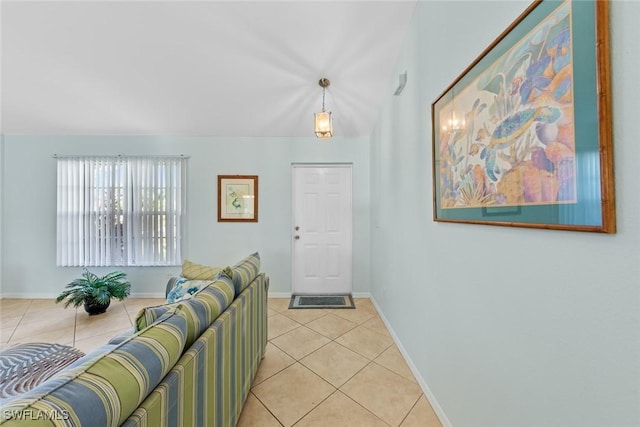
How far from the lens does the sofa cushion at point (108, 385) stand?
0.47 meters

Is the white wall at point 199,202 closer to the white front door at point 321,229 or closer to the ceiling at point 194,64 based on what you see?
the white front door at point 321,229

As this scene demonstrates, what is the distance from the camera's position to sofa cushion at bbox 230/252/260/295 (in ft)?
5.08

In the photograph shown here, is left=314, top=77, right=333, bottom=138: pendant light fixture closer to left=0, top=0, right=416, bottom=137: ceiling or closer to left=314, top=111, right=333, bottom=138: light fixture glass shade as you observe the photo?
left=314, top=111, right=333, bottom=138: light fixture glass shade

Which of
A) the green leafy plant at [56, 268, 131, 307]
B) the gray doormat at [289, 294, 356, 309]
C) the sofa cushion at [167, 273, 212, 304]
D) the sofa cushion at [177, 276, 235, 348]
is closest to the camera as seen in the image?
the sofa cushion at [177, 276, 235, 348]

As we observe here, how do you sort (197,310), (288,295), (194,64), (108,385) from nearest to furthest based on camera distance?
1. (108,385)
2. (197,310)
3. (194,64)
4. (288,295)

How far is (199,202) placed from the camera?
11.5 feet

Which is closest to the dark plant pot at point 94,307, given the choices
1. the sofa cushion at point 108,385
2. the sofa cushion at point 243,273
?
the sofa cushion at point 243,273

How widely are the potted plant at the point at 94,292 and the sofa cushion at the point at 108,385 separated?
118 inches

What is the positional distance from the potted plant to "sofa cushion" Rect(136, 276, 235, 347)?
2.67m

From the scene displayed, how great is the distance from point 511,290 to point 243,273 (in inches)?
57.9

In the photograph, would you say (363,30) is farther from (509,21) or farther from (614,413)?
(614,413)

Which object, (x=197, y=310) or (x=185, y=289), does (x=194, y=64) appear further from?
(x=197, y=310)

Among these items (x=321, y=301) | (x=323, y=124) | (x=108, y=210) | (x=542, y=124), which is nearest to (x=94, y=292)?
(x=108, y=210)

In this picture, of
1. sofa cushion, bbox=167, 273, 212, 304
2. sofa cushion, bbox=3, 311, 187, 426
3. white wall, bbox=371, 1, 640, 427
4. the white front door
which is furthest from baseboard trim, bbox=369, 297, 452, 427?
sofa cushion, bbox=167, 273, 212, 304
